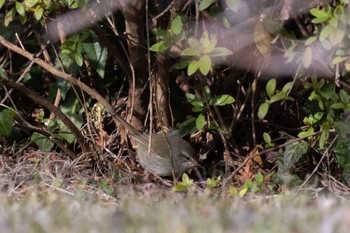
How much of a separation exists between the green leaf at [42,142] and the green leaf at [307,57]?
8.61 ft

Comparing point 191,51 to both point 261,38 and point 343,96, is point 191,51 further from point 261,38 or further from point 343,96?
point 343,96

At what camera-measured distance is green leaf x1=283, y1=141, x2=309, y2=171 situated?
6.74m

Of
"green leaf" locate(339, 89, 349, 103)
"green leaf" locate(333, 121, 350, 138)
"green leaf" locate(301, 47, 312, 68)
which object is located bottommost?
"green leaf" locate(333, 121, 350, 138)

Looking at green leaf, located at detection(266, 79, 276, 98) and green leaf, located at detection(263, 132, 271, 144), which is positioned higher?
green leaf, located at detection(266, 79, 276, 98)

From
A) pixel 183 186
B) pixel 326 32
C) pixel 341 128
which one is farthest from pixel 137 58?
pixel 326 32

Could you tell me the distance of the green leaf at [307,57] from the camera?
598 cm

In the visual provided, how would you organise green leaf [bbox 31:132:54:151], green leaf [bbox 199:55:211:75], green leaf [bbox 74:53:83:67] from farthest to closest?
green leaf [bbox 31:132:54:151], green leaf [bbox 74:53:83:67], green leaf [bbox 199:55:211:75]

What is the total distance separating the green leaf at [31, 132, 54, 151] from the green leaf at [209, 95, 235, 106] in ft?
5.24

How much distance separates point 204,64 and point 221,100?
38.4 inches

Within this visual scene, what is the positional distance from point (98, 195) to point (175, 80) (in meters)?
2.08

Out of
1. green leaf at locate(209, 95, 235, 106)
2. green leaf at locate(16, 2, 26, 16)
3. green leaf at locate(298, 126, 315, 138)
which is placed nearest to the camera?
green leaf at locate(16, 2, 26, 16)

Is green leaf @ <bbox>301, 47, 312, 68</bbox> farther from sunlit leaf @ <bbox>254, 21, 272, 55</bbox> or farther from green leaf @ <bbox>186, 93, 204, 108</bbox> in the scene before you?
green leaf @ <bbox>186, 93, 204, 108</bbox>

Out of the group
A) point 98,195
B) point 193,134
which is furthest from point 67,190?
point 193,134

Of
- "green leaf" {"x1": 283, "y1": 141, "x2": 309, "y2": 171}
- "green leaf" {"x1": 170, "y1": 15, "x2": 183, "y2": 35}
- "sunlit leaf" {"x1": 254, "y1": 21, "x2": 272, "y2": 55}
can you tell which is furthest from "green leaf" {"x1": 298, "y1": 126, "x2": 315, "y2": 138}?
"green leaf" {"x1": 170, "y1": 15, "x2": 183, "y2": 35}
